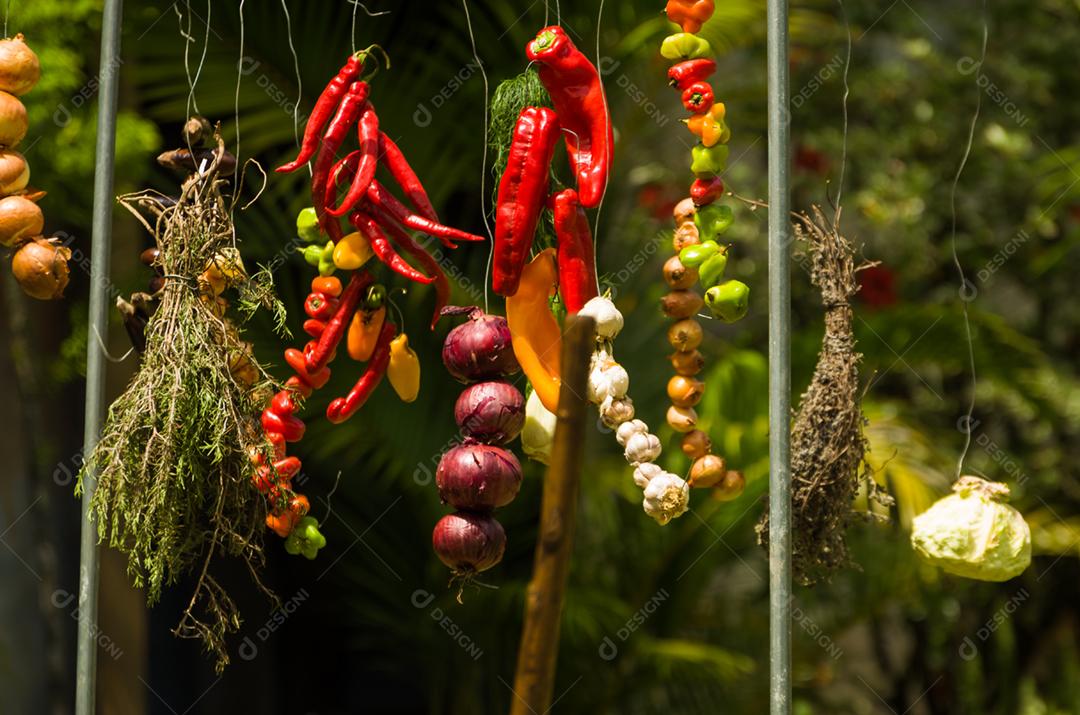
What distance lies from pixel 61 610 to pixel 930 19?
2.79 m

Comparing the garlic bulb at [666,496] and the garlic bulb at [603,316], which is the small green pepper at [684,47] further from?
the garlic bulb at [666,496]

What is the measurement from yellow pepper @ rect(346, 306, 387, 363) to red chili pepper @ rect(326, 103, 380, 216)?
0.42 ft

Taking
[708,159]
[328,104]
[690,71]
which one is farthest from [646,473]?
[328,104]

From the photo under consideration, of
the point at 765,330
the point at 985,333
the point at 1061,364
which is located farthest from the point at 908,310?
the point at 1061,364

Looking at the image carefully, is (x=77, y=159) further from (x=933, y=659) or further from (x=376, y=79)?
(x=933, y=659)

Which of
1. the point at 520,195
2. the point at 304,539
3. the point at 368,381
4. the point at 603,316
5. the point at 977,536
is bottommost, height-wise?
the point at 977,536

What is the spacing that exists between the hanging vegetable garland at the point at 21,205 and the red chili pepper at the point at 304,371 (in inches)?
11.3

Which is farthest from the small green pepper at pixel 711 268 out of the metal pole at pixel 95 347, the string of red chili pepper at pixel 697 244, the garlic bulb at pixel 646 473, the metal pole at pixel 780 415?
the metal pole at pixel 95 347

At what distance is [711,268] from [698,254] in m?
0.02

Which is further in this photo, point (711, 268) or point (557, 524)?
point (711, 268)

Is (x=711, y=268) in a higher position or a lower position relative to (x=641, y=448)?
higher

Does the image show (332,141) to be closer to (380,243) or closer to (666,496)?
(380,243)

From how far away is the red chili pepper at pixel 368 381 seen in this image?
1.62 meters

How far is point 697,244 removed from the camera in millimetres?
1523
